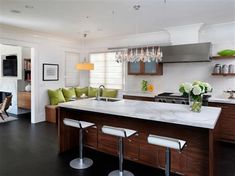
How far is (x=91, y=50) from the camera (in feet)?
23.6

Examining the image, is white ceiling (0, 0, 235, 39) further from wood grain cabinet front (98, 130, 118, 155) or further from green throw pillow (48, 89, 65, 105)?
wood grain cabinet front (98, 130, 118, 155)

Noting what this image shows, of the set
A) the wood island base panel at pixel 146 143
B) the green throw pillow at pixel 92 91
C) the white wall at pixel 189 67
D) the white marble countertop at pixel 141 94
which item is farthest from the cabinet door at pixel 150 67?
the wood island base panel at pixel 146 143

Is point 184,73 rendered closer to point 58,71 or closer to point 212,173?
point 212,173

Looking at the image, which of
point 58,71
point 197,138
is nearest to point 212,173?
point 197,138

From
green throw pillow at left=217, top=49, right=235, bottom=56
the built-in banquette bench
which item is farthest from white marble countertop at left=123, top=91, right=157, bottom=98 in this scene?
green throw pillow at left=217, top=49, right=235, bottom=56

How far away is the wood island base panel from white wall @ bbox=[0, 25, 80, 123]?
2.58 metres

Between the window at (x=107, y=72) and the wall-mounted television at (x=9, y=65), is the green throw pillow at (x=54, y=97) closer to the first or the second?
the window at (x=107, y=72)

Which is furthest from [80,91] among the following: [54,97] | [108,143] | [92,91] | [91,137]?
[108,143]

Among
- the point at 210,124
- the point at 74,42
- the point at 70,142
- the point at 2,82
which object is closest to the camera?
the point at 210,124

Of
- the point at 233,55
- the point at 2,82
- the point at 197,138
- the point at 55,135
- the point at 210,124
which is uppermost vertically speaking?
the point at 233,55

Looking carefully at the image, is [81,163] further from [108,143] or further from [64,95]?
[64,95]

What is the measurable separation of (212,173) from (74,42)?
20.0 feet

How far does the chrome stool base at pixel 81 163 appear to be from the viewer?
3071 millimetres

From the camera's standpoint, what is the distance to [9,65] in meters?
7.25
